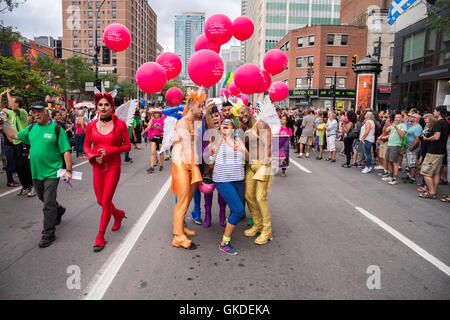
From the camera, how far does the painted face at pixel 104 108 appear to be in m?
4.15

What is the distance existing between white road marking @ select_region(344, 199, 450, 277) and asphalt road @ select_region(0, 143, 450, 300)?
0.02 m

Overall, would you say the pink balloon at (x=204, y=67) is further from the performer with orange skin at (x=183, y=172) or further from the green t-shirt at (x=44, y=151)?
the green t-shirt at (x=44, y=151)

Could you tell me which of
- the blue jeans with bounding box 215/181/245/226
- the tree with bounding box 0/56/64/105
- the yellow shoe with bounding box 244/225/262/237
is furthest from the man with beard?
the tree with bounding box 0/56/64/105

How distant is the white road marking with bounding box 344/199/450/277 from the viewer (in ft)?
11.9

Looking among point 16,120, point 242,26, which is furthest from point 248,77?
point 16,120

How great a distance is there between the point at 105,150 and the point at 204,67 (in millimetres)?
2015

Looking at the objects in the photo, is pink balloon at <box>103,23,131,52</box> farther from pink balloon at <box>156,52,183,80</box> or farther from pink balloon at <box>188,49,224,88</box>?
pink balloon at <box>188,49,224,88</box>

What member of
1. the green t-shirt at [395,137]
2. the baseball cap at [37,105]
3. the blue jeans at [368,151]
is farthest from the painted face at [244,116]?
the blue jeans at [368,151]

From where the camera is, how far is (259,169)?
4.27 meters

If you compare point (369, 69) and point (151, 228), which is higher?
point (369, 69)
